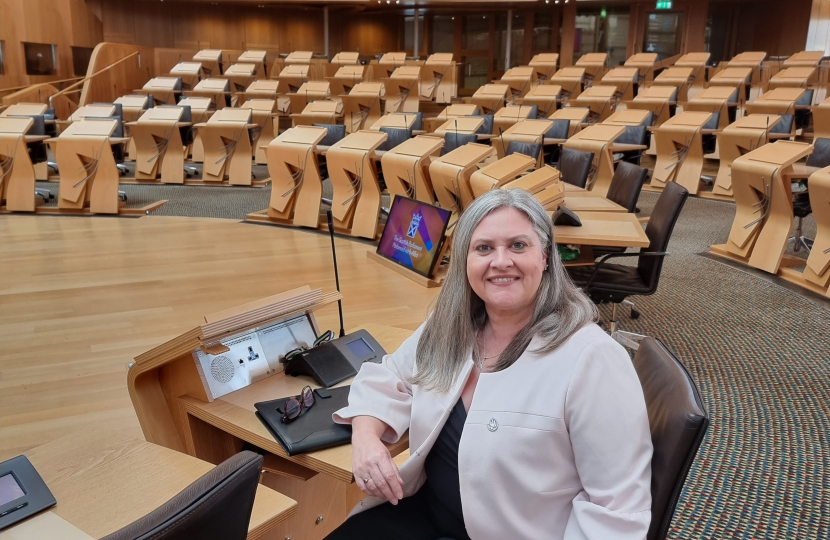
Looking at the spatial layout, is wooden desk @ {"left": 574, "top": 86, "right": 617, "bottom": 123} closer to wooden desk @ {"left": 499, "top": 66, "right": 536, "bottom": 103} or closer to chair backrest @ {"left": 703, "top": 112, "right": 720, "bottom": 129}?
chair backrest @ {"left": 703, "top": 112, "right": 720, "bottom": 129}

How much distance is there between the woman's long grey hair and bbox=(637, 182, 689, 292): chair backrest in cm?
217

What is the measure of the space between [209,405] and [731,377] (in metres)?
2.52

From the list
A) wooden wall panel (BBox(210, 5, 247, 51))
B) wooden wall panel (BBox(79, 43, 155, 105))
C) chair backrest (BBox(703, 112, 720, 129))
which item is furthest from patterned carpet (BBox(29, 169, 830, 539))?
wooden wall panel (BBox(210, 5, 247, 51))

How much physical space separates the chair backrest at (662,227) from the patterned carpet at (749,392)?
405mm

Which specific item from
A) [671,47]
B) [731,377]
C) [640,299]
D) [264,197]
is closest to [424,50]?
[671,47]

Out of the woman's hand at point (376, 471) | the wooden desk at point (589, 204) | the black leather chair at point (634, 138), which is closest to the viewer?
the woman's hand at point (376, 471)

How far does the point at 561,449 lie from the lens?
1.30 meters

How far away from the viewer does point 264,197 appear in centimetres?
782

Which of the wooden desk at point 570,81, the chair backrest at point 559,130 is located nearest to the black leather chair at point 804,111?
the wooden desk at point 570,81

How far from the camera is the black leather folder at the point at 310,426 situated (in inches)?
59.2

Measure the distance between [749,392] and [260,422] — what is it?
2.40m

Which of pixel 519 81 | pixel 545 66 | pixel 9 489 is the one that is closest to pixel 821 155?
pixel 9 489

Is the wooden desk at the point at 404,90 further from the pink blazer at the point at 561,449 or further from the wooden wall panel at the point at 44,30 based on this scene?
the pink blazer at the point at 561,449

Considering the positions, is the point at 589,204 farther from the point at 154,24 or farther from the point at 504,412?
the point at 154,24
